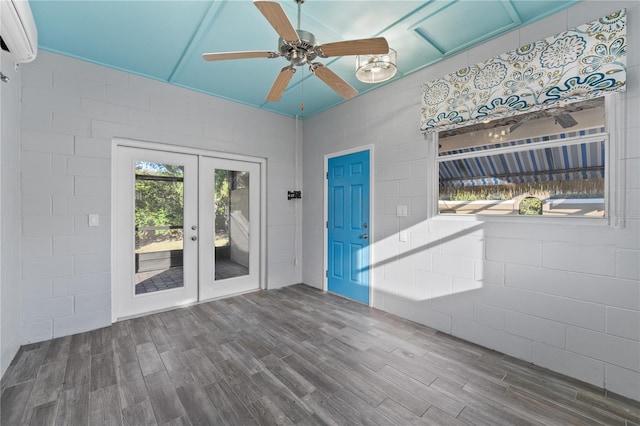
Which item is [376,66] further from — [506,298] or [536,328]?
[536,328]

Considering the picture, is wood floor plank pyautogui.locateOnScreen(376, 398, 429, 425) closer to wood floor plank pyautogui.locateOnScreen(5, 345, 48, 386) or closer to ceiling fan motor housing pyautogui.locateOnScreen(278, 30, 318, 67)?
ceiling fan motor housing pyautogui.locateOnScreen(278, 30, 318, 67)

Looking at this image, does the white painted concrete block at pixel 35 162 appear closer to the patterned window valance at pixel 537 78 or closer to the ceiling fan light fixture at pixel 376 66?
the ceiling fan light fixture at pixel 376 66

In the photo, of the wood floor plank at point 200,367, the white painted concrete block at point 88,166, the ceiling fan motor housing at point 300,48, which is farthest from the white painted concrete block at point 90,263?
the ceiling fan motor housing at point 300,48

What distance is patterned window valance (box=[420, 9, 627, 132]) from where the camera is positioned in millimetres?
1916

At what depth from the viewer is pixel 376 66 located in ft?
8.47

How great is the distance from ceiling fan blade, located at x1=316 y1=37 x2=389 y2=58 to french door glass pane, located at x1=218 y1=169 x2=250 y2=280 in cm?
266

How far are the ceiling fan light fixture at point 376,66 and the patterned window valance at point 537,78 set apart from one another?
0.60m

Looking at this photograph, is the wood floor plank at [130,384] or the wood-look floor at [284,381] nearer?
the wood-look floor at [284,381]

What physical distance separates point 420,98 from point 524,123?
1063 mm

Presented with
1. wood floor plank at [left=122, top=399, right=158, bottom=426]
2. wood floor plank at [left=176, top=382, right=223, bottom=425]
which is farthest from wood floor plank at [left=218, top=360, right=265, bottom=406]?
wood floor plank at [left=122, top=399, right=158, bottom=426]

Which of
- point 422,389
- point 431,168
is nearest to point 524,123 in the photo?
point 431,168

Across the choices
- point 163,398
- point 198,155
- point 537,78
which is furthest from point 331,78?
point 163,398

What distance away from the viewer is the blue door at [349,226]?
3.70m

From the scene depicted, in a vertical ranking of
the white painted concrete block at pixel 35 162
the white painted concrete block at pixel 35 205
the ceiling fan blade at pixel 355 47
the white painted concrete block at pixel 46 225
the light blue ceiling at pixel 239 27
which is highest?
the light blue ceiling at pixel 239 27
